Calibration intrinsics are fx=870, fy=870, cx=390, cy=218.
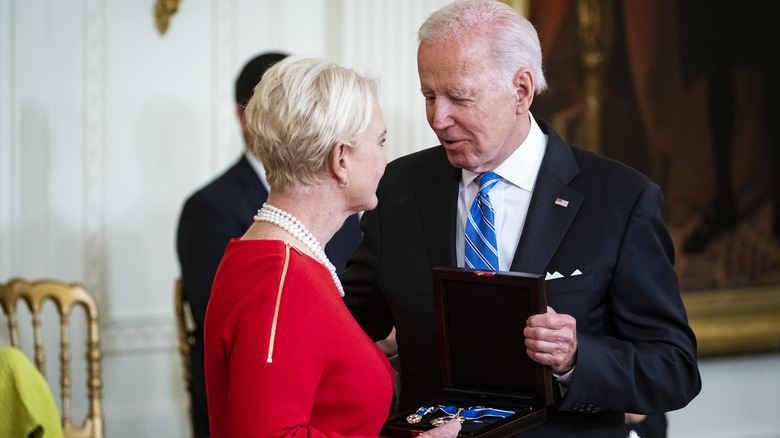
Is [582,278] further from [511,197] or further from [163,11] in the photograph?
[163,11]

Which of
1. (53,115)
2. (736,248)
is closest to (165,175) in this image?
(53,115)

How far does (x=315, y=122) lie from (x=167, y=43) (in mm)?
3041

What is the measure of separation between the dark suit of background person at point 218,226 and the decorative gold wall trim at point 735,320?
107 inches

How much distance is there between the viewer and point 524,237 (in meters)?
2.30

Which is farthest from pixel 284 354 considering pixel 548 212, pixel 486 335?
pixel 548 212

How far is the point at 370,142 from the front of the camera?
1968mm

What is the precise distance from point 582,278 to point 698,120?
3.56 meters

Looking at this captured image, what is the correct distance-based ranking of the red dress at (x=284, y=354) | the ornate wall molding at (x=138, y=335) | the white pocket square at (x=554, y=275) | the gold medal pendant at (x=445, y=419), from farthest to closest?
the ornate wall molding at (x=138, y=335) < the white pocket square at (x=554, y=275) < the gold medal pendant at (x=445, y=419) < the red dress at (x=284, y=354)

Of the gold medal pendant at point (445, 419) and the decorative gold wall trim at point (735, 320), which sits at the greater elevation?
the gold medal pendant at point (445, 419)

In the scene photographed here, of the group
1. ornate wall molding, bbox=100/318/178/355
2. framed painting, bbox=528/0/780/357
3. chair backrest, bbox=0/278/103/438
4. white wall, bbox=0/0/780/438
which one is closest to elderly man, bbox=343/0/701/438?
chair backrest, bbox=0/278/103/438

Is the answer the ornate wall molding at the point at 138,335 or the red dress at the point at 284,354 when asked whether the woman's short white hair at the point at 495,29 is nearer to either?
the red dress at the point at 284,354

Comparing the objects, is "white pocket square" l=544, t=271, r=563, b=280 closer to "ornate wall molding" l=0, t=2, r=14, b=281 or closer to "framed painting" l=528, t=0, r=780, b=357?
"framed painting" l=528, t=0, r=780, b=357

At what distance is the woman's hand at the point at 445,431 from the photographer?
72.0 inches

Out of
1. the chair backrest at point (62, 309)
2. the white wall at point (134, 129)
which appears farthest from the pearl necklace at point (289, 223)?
the white wall at point (134, 129)
